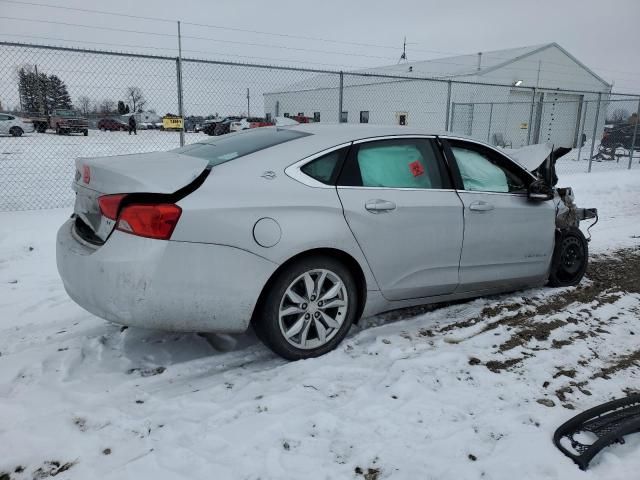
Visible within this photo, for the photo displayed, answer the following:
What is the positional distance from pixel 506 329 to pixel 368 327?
1064 mm

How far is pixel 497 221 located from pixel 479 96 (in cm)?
2217

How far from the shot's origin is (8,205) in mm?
7195

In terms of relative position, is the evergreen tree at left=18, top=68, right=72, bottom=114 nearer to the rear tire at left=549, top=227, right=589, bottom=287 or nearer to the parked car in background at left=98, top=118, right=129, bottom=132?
the parked car in background at left=98, top=118, right=129, bottom=132

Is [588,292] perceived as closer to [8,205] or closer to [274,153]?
[274,153]

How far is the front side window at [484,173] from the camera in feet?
12.6

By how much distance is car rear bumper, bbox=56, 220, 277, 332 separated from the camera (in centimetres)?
262

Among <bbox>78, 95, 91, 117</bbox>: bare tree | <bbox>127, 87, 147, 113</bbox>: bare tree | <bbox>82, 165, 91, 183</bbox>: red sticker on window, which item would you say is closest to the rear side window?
<bbox>82, 165, 91, 183</bbox>: red sticker on window

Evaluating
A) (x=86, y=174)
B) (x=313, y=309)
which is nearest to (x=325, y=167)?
(x=313, y=309)

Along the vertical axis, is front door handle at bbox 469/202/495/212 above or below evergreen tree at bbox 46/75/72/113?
below

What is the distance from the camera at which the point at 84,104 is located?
26.8ft

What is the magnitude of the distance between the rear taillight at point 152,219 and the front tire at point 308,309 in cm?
72

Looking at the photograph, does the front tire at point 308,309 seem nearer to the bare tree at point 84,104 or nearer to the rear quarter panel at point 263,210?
the rear quarter panel at point 263,210

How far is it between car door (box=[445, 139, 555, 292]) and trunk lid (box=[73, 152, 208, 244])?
2.04 meters

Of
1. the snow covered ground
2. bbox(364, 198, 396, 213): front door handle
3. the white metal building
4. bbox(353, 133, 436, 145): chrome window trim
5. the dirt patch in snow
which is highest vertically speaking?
the white metal building
